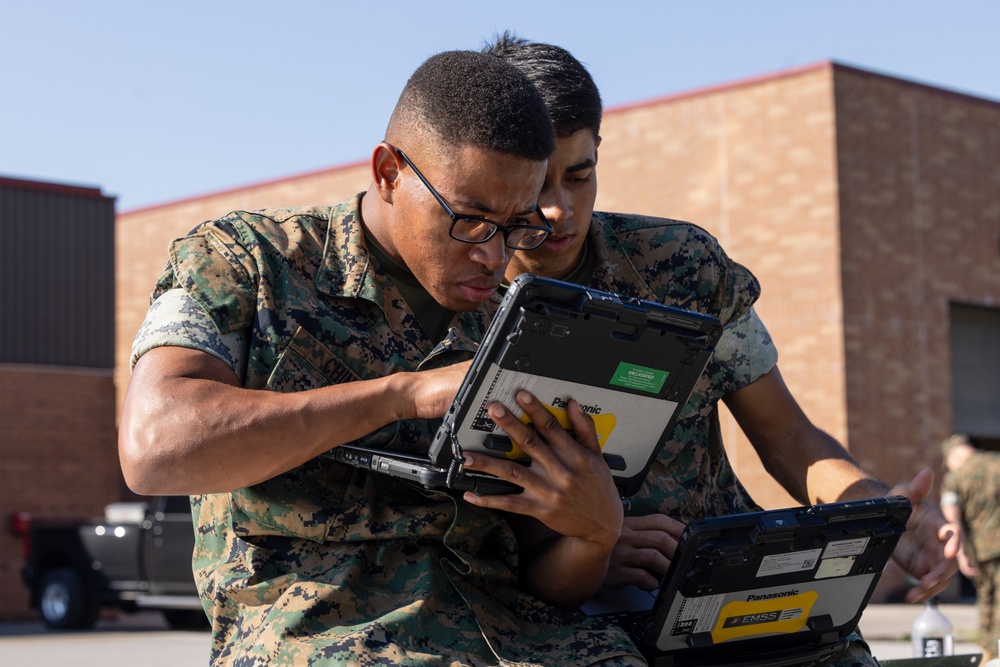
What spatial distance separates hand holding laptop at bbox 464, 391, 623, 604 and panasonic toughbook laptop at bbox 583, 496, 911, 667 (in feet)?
0.59

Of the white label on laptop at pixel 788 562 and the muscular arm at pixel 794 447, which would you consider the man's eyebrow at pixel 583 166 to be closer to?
the muscular arm at pixel 794 447

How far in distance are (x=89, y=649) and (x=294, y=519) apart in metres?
11.9

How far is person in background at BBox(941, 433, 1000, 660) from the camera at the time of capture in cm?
1113

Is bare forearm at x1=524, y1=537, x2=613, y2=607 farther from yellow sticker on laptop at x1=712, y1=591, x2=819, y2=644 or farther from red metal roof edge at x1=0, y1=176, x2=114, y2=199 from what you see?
red metal roof edge at x1=0, y1=176, x2=114, y2=199

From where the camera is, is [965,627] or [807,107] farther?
[807,107]

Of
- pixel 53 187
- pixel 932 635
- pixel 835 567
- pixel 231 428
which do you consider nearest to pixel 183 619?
pixel 53 187

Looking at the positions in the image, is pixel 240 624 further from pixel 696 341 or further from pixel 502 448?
pixel 696 341

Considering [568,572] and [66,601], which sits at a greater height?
[568,572]

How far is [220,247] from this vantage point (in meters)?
2.81

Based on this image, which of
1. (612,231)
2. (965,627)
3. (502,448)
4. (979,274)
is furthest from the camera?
(979,274)

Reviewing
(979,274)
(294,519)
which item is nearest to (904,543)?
(294,519)

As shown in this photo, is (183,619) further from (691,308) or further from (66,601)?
(691,308)

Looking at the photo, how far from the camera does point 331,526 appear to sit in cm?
275

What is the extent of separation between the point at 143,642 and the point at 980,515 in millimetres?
8610
